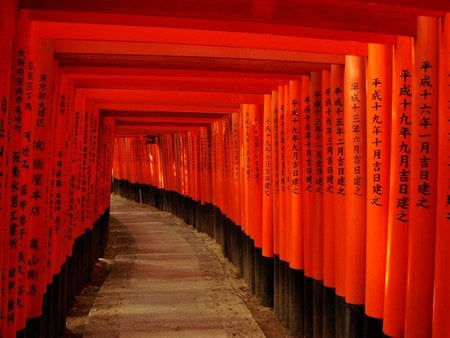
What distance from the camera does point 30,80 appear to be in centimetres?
362

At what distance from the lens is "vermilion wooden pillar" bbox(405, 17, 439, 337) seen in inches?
121

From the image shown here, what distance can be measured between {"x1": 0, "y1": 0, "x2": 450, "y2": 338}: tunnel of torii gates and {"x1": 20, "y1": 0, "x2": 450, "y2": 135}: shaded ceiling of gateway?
0.01 m

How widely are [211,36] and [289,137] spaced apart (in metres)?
2.10

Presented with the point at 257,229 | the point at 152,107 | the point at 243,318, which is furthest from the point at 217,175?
the point at 243,318

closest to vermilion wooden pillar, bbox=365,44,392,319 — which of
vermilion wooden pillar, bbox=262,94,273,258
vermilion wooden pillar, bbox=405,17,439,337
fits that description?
vermilion wooden pillar, bbox=405,17,439,337

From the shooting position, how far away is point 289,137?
5.95 m

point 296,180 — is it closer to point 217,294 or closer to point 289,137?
point 289,137

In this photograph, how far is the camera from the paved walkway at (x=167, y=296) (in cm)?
626

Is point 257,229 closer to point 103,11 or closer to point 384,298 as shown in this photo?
point 384,298

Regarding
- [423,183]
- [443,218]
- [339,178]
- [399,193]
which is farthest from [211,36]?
[443,218]

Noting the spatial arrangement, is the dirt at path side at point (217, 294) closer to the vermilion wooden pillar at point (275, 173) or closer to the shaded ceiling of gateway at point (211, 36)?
the vermilion wooden pillar at point (275, 173)

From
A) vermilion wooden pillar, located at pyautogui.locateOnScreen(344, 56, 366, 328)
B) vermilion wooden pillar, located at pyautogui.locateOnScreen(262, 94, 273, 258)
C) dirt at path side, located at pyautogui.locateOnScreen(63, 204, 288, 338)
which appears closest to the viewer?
vermilion wooden pillar, located at pyautogui.locateOnScreen(344, 56, 366, 328)

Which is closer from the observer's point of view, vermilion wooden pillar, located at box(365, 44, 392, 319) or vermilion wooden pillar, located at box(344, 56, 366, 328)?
vermilion wooden pillar, located at box(365, 44, 392, 319)

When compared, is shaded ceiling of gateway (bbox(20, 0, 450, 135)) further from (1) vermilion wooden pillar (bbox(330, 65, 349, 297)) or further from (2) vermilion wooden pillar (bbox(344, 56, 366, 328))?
(1) vermilion wooden pillar (bbox(330, 65, 349, 297))
